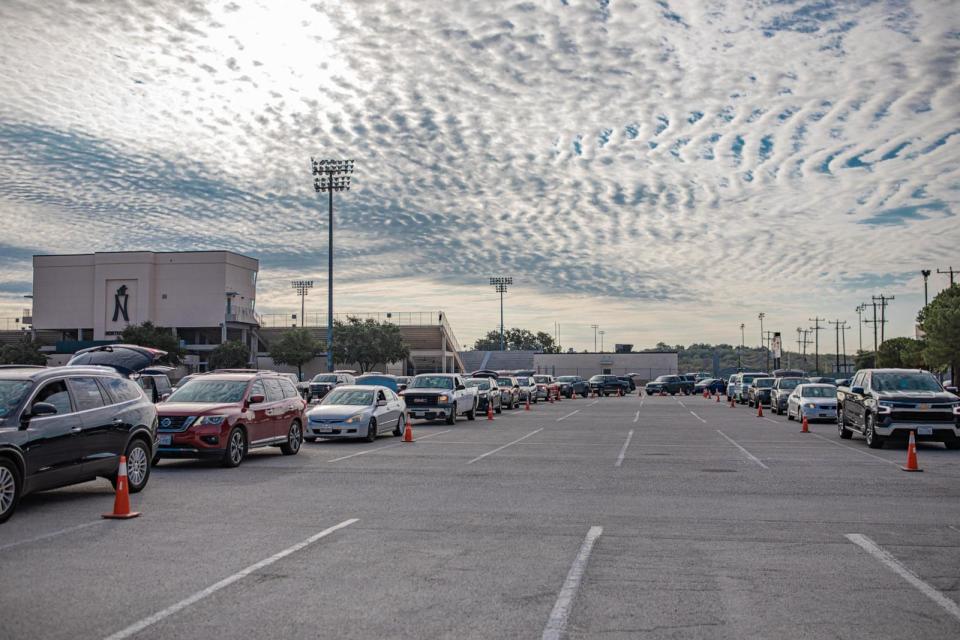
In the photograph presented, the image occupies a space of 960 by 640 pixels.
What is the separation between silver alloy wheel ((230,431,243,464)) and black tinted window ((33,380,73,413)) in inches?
202

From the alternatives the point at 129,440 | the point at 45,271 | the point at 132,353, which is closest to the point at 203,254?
the point at 45,271

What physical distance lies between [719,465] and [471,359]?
11086 cm

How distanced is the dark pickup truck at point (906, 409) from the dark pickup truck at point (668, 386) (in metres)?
53.6

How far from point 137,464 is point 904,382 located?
701 inches

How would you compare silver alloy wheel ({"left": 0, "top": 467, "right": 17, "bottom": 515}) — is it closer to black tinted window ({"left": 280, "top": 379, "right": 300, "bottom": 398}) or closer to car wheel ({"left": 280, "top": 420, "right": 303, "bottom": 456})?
car wheel ({"left": 280, "top": 420, "right": 303, "bottom": 456})

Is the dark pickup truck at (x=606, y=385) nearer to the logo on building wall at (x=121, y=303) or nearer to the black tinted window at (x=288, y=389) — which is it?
the logo on building wall at (x=121, y=303)

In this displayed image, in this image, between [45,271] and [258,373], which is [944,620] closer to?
[258,373]

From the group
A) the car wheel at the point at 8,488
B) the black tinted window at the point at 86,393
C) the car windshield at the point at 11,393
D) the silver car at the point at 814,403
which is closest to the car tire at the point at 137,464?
the black tinted window at the point at 86,393

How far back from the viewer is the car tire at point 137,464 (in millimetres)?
13250

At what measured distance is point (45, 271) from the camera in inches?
3868

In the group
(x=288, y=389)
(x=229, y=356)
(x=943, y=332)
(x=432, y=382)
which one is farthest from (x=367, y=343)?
(x=288, y=389)

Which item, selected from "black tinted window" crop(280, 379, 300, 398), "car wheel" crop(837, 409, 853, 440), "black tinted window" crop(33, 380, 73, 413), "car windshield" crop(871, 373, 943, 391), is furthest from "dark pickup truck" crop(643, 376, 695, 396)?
"black tinted window" crop(33, 380, 73, 413)

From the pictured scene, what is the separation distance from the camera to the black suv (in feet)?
35.7

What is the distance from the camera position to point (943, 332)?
65312 mm
